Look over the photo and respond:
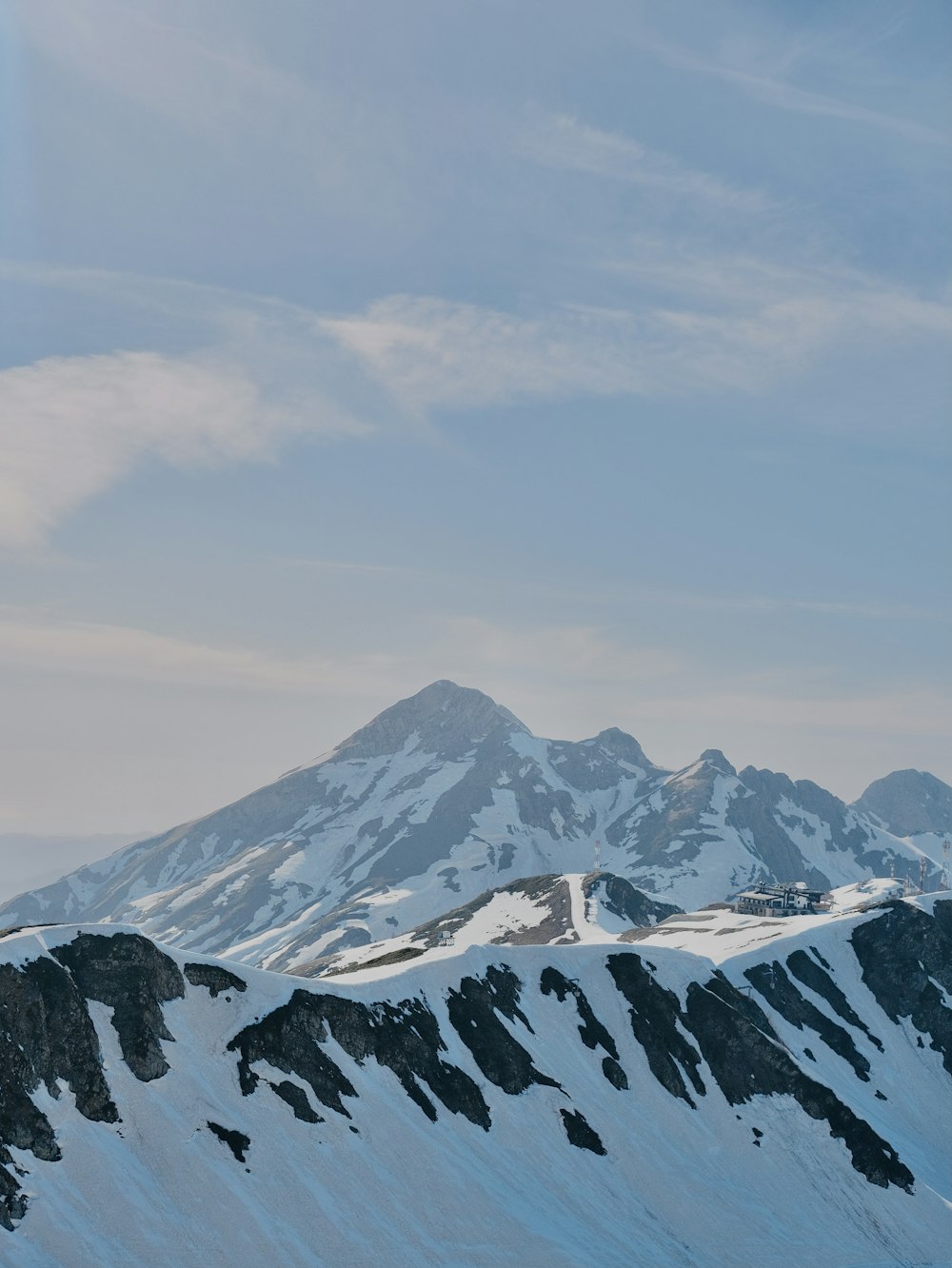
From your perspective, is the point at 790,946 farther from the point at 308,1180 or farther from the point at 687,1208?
the point at 308,1180

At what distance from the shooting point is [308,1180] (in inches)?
4043

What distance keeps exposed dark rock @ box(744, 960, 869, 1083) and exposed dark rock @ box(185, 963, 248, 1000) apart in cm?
9128

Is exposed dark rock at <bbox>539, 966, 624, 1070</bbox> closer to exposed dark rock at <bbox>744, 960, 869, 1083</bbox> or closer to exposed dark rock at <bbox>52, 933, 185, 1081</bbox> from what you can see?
exposed dark rock at <bbox>744, 960, 869, 1083</bbox>

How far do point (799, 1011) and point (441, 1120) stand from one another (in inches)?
3130

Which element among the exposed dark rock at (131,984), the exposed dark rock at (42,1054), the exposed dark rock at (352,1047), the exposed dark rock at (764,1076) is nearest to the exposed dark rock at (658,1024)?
the exposed dark rock at (764,1076)

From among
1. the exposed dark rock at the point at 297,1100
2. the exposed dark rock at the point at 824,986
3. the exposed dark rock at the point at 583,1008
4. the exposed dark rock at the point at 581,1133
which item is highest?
the exposed dark rock at the point at 297,1100

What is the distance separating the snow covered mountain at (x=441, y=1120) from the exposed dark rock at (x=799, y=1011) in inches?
131

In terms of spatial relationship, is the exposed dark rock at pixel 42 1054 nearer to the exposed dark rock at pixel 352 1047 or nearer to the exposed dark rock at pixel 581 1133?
the exposed dark rock at pixel 352 1047

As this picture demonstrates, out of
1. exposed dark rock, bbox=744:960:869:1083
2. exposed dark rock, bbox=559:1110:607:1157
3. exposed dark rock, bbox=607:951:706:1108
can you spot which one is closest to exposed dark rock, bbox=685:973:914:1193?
exposed dark rock, bbox=607:951:706:1108

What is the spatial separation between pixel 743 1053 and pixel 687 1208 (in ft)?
97.2

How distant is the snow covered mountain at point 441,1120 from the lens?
93.5 meters

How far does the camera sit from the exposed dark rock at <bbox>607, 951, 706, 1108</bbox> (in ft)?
473

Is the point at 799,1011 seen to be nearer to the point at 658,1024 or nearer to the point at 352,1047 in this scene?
the point at 658,1024

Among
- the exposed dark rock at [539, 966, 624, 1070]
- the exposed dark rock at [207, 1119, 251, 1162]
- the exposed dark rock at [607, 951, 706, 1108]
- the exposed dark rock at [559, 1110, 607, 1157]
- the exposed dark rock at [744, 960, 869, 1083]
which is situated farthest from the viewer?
the exposed dark rock at [744, 960, 869, 1083]
